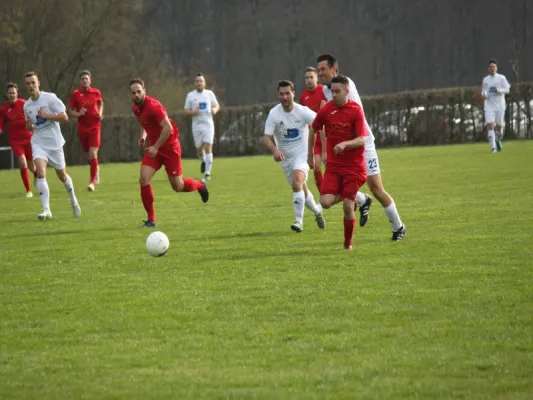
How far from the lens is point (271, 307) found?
866cm

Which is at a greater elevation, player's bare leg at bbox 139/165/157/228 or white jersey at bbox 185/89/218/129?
white jersey at bbox 185/89/218/129

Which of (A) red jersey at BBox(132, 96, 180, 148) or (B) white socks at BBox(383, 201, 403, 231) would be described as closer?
(B) white socks at BBox(383, 201, 403, 231)

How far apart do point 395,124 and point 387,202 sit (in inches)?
1115

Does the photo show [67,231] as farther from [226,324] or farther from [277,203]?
[226,324]

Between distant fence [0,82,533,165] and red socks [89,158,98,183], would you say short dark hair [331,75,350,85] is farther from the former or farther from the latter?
distant fence [0,82,533,165]

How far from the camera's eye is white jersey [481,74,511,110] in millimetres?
29656

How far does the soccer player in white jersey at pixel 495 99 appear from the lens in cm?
2923

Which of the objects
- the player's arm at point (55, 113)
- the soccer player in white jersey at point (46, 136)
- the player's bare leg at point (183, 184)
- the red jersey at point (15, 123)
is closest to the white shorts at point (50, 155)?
the soccer player in white jersey at point (46, 136)

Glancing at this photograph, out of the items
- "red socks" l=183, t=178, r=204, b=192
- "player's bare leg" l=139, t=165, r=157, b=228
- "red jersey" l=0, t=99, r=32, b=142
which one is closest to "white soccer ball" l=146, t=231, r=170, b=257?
"player's bare leg" l=139, t=165, r=157, b=228

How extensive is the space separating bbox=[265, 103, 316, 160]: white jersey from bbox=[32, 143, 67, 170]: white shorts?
388 centimetres

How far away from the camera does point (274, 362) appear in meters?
6.89

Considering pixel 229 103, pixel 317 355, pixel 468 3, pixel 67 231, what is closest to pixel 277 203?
pixel 67 231

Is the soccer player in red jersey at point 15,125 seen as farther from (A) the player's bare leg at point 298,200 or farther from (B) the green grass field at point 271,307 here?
(A) the player's bare leg at point 298,200

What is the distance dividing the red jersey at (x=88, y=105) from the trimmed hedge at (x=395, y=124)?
1775 cm
